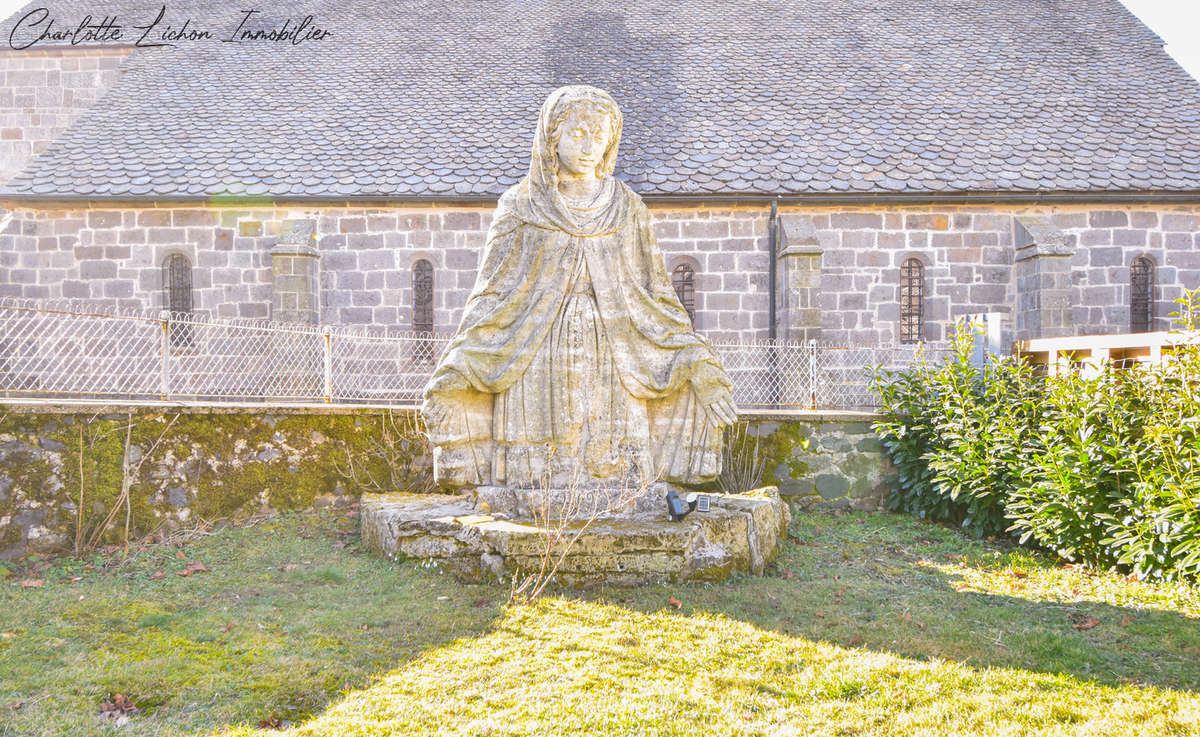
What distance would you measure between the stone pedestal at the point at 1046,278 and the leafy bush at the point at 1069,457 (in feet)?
18.7

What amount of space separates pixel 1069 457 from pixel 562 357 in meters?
3.85

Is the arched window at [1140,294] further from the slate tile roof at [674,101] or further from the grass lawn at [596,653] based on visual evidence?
the grass lawn at [596,653]

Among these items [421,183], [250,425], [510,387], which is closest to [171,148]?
[421,183]

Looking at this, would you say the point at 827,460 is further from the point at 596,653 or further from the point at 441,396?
the point at 596,653

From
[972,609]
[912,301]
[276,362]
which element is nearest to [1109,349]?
[972,609]

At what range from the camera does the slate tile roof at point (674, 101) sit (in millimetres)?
12750

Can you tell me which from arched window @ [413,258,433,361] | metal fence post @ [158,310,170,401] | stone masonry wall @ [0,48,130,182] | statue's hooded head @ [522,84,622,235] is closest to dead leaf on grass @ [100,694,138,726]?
statue's hooded head @ [522,84,622,235]

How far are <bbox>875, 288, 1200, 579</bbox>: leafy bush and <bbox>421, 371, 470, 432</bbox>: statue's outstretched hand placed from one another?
431cm

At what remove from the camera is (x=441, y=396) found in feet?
17.2

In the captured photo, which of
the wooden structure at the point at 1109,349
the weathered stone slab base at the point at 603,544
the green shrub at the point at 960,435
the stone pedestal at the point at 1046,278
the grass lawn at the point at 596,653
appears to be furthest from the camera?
the stone pedestal at the point at 1046,278

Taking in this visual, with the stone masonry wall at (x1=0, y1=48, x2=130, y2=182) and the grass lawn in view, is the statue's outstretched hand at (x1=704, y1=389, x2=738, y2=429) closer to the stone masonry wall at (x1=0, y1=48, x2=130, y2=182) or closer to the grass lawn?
the grass lawn

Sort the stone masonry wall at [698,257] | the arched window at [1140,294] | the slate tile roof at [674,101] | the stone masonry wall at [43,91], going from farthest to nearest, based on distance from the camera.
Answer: the stone masonry wall at [43,91] < the arched window at [1140,294] < the stone masonry wall at [698,257] < the slate tile roof at [674,101]

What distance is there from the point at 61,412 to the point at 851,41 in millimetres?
15200

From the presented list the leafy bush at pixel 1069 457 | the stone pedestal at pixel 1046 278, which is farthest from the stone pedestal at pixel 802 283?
the leafy bush at pixel 1069 457
